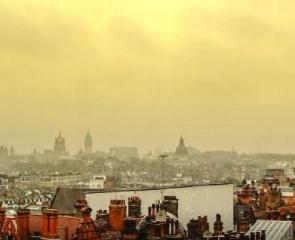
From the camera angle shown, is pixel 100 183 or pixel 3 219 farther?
pixel 100 183

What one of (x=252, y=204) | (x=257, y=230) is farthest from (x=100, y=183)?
(x=257, y=230)

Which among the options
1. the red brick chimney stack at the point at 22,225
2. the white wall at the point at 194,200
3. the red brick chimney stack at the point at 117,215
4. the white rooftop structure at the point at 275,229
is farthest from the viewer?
the white wall at the point at 194,200

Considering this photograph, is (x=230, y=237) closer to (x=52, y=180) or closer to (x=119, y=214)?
(x=119, y=214)

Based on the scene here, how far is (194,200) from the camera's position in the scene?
160 ft

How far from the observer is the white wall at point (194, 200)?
4662 centimetres

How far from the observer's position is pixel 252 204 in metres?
49.4

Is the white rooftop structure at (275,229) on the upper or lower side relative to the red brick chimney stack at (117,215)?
lower

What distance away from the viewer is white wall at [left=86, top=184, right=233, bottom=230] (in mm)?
46625

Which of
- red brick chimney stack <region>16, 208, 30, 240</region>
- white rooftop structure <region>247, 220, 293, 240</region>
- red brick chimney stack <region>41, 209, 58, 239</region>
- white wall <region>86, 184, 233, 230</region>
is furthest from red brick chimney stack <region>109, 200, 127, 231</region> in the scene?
white wall <region>86, 184, 233, 230</region>

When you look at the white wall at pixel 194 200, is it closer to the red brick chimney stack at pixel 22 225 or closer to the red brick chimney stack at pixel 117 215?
the red brick chimney stack at pixel 117 215

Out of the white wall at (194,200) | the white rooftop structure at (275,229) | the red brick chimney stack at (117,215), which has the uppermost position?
the white wall at (194,200)

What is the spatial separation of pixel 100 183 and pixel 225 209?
3998 inches

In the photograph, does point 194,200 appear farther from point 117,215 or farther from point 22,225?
point 22,225

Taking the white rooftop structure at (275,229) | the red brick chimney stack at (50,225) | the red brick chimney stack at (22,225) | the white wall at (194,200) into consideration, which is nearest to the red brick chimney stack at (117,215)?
the red brick chimney stack at (22,225)
